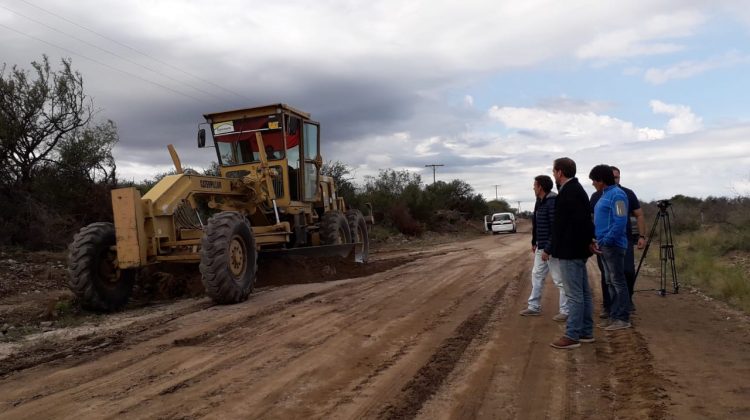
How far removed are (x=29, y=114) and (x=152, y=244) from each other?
10.1 metres

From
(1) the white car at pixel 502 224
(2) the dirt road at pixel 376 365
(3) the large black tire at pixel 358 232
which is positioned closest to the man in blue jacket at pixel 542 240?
(2) the dirt road at pixel 376 365

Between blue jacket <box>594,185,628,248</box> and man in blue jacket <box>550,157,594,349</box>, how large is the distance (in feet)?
1.75

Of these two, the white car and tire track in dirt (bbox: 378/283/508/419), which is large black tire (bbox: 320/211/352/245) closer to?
tire track in dirt (bbox: 378/283/508/419)

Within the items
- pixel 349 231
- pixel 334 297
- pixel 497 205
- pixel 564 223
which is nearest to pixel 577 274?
pixel 564 223

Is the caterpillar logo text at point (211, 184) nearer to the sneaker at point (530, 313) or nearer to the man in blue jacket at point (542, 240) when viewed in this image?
the man in blue jacket at point (542, 240)

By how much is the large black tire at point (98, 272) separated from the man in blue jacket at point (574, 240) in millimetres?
6003

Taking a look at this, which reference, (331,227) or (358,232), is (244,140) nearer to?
(331,227)

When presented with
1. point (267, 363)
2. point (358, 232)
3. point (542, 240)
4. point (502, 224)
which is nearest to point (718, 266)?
point (542, 240)

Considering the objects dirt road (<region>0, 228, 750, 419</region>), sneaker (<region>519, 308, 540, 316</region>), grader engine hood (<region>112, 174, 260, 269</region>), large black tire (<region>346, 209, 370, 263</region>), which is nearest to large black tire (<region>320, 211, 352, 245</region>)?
large black tire (<region>346, 209, 370, 263</region>)

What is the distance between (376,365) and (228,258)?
367cm

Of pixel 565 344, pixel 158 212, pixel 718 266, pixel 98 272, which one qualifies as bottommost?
pixel 718 266

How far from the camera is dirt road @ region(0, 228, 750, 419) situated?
4.09 m

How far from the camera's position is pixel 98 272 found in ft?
26.9

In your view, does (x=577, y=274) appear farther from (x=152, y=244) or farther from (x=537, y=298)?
(x=152, y=244)
